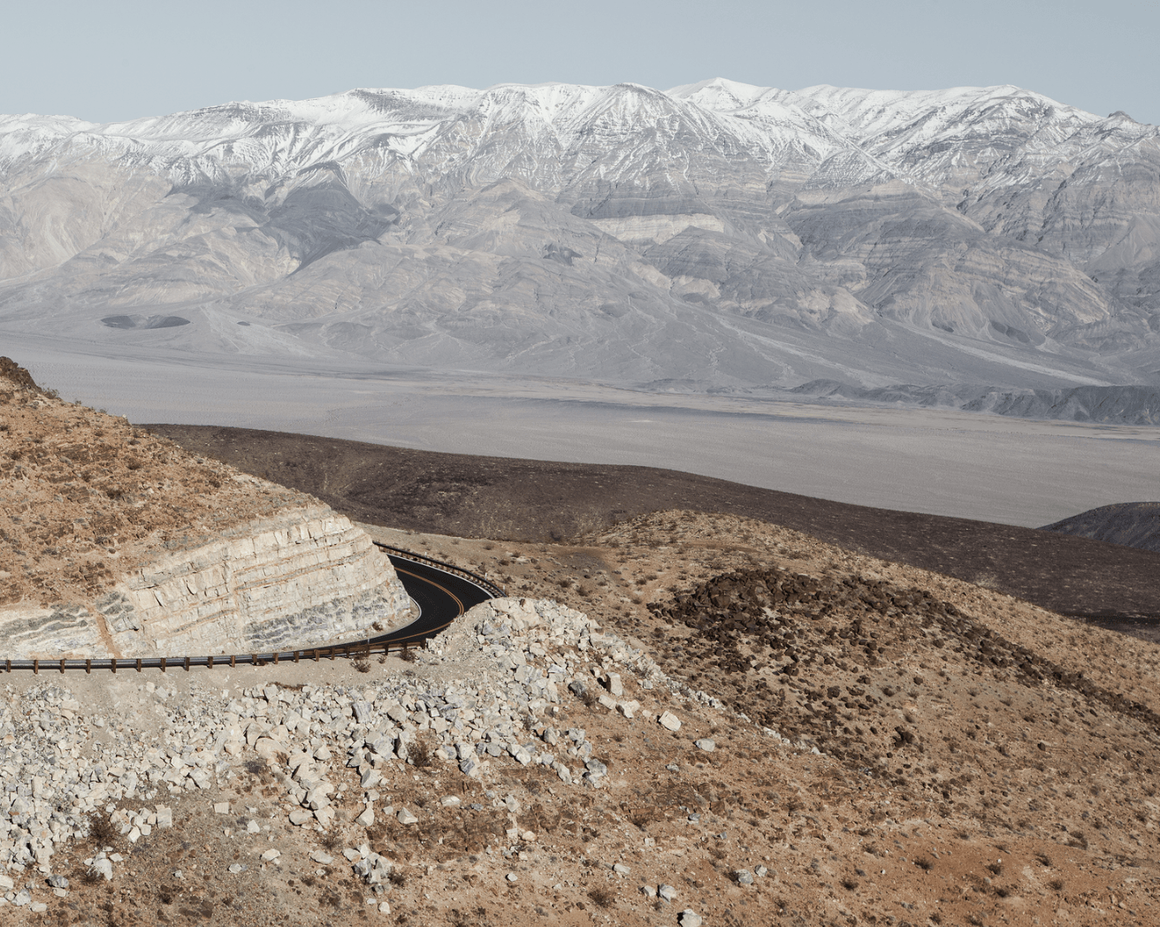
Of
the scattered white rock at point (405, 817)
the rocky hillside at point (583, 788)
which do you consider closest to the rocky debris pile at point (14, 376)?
the rocky hillside at point (583, 788)

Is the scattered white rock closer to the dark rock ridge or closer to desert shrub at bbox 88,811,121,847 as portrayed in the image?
desert shrub at bbox 88,811,121,847

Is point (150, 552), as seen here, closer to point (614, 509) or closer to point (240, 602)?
point (240, 602)

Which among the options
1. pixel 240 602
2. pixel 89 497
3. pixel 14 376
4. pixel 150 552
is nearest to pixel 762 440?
pixel 14 376

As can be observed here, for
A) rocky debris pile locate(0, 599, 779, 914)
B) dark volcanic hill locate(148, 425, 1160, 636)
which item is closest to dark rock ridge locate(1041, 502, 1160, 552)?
dark volcanic hill locate(148, 425, 1160, 636)

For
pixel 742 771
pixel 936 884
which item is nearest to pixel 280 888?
pixel 742 771

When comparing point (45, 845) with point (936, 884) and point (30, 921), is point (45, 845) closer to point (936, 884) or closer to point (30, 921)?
point (30, 921)

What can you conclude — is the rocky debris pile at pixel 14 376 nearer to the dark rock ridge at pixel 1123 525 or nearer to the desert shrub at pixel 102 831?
the desert shrub at pixel 102 831
